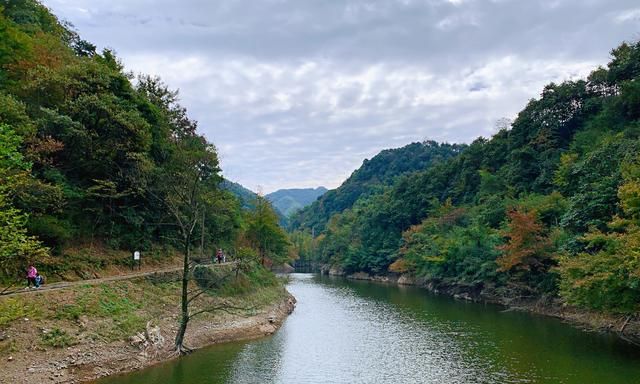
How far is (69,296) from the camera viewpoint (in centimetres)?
2261

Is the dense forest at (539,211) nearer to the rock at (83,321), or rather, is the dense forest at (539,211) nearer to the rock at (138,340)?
the rock at (138,340)

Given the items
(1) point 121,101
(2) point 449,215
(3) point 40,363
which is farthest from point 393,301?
(3) point 40,363

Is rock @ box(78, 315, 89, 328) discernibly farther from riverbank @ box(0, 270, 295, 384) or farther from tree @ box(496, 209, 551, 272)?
tree @ box(496, 209, 551, 272)

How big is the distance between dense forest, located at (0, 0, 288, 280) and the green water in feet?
27.7

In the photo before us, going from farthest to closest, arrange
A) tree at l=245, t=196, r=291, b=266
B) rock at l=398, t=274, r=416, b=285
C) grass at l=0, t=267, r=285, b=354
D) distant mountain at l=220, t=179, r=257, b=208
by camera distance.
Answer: rock at l=398, t=274, r=416, b=285 < tree at l=245, t=196, r=291, b=266 < distant mountain at l=220, t=179, r=257, b=208 < grass at l=0, t=267, r=285, b=354

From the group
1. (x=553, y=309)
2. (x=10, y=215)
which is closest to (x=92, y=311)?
(x=10, y=215)

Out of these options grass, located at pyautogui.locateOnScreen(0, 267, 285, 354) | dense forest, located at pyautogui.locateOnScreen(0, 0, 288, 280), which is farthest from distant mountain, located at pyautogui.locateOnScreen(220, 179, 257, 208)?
grass, located at pyautogui.locateOnScreen(0, 267, 285, 354)

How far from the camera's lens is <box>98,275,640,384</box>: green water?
22000 mm

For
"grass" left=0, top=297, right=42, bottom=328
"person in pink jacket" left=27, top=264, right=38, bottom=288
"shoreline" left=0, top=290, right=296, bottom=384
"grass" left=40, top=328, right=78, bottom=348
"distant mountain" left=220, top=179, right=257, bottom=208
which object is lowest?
"shoreline" left=0, top=290, right=296, bottom=384

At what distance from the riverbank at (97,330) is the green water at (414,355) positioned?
1202 millimetres

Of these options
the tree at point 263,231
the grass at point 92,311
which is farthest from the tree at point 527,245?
the tree at point 263,231

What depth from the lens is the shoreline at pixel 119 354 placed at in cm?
1831

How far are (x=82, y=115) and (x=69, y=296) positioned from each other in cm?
1229

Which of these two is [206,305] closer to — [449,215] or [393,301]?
[393,301]
